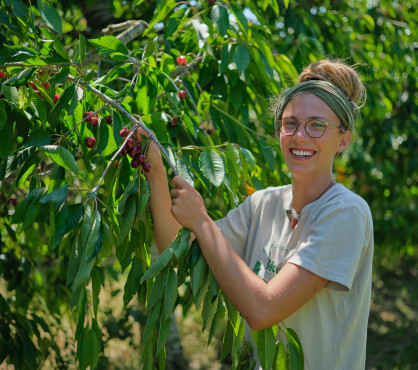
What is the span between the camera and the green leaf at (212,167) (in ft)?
5.23

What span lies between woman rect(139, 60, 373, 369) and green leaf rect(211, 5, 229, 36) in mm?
458

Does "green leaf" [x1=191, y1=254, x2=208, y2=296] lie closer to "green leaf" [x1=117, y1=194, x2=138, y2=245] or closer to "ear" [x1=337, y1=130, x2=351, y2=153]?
"green leaf" [x1=117, y1=194, x2=138, y2=245]

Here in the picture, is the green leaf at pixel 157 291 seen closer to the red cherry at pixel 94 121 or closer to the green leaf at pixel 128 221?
the green leaf at pixel 128 221

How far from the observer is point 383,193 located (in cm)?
485

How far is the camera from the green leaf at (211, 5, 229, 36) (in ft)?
6.84

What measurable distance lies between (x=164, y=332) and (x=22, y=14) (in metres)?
1.04

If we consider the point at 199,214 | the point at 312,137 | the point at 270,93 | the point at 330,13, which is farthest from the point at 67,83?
the point at 330,13

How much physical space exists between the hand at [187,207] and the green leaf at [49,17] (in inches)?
23.9

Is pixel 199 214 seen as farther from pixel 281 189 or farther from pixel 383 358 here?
pixel 383 358

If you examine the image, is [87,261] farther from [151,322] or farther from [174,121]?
[174,121]

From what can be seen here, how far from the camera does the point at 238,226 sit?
1.82 metres

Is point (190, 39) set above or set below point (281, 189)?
above

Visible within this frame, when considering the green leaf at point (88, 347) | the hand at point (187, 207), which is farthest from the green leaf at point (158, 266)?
the green leaf at point (88, 347)

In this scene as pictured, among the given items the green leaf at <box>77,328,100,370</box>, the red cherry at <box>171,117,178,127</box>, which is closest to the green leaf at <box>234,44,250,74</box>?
the red cherry at <box>171,117,178,127</box>
